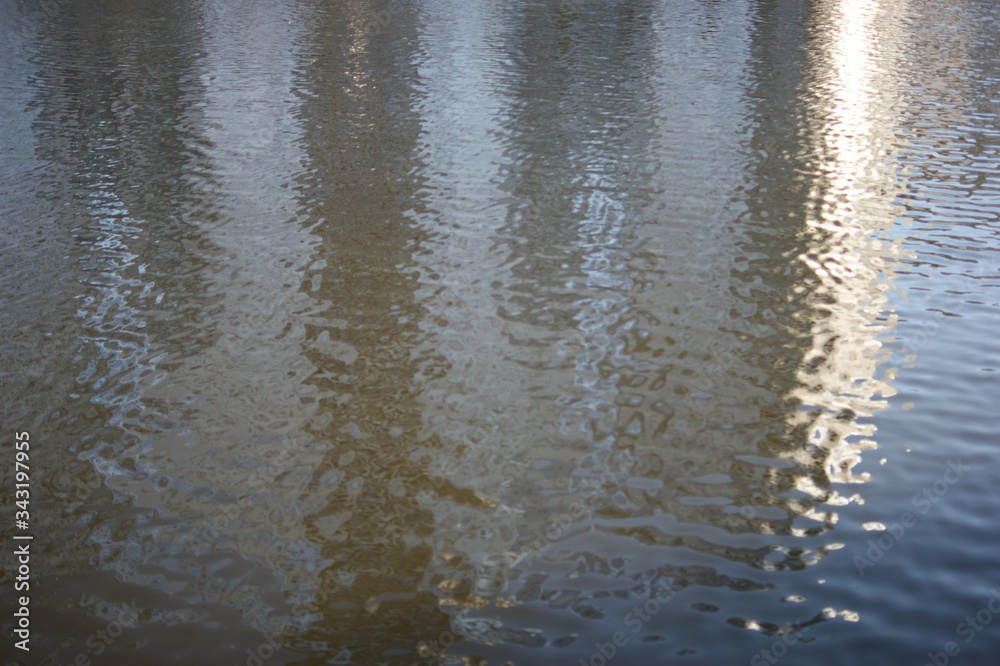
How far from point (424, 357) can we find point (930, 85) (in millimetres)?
12082

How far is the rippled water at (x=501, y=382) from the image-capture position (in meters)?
3.63

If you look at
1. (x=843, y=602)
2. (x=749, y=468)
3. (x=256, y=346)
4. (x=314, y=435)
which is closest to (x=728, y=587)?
(x=843, y=602)

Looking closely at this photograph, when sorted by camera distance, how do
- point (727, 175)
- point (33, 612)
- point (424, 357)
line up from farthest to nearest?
point (727, 175) → point (424, 357) → point (33, 612)

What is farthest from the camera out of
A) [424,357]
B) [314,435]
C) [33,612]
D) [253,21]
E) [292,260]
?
[253,21]

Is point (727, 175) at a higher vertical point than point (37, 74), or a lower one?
lower

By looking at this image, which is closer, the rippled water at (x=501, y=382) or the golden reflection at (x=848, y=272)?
the rippled water at (x=501, y=382)

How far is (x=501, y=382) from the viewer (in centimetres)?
538

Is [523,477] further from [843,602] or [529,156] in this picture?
[529,156]

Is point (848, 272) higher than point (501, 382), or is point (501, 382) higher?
point (848, 272)

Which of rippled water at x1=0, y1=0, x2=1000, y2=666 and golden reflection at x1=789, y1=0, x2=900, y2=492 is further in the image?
golden reflection at x1=789, y1=0, x2=900, y2=492

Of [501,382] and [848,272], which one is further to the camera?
[848,272]

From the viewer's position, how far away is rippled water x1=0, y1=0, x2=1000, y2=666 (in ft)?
11.9

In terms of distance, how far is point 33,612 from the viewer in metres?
3.54

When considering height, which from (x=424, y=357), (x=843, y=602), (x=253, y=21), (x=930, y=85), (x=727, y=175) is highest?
(x=253, y=21)
